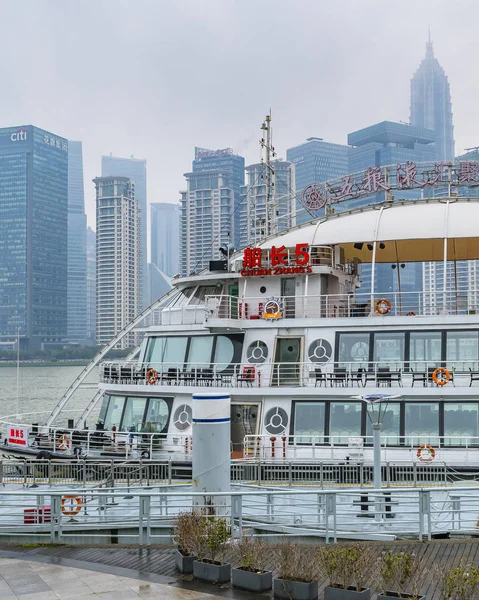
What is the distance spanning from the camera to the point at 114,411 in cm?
2941

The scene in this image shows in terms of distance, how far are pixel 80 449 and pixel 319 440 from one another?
8314 millimetres

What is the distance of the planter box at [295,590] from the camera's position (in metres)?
12.5

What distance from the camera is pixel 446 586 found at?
11.3 metres

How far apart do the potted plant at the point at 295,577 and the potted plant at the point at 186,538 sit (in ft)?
5.52

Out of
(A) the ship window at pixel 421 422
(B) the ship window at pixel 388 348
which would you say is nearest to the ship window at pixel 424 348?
(B) the ship window at pixel 388 348

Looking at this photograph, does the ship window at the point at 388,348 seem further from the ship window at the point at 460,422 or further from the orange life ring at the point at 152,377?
the orange life ring at the point at 152,377

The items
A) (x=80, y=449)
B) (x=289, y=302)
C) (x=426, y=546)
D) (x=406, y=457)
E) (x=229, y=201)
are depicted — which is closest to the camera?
(x=426, y=546)

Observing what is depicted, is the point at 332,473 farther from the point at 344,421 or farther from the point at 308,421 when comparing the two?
the point at 308,421

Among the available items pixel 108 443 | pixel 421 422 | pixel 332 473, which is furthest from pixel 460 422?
pixel 108 443

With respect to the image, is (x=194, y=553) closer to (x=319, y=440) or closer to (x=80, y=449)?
(x=319, y=440)

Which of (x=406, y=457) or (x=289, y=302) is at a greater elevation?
(x=289, y=302)

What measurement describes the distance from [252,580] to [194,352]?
16880mm

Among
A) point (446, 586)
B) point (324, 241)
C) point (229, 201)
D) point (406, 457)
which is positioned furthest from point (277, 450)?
point (229, 201)

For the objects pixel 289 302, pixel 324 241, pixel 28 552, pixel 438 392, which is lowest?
pixel 28 552
